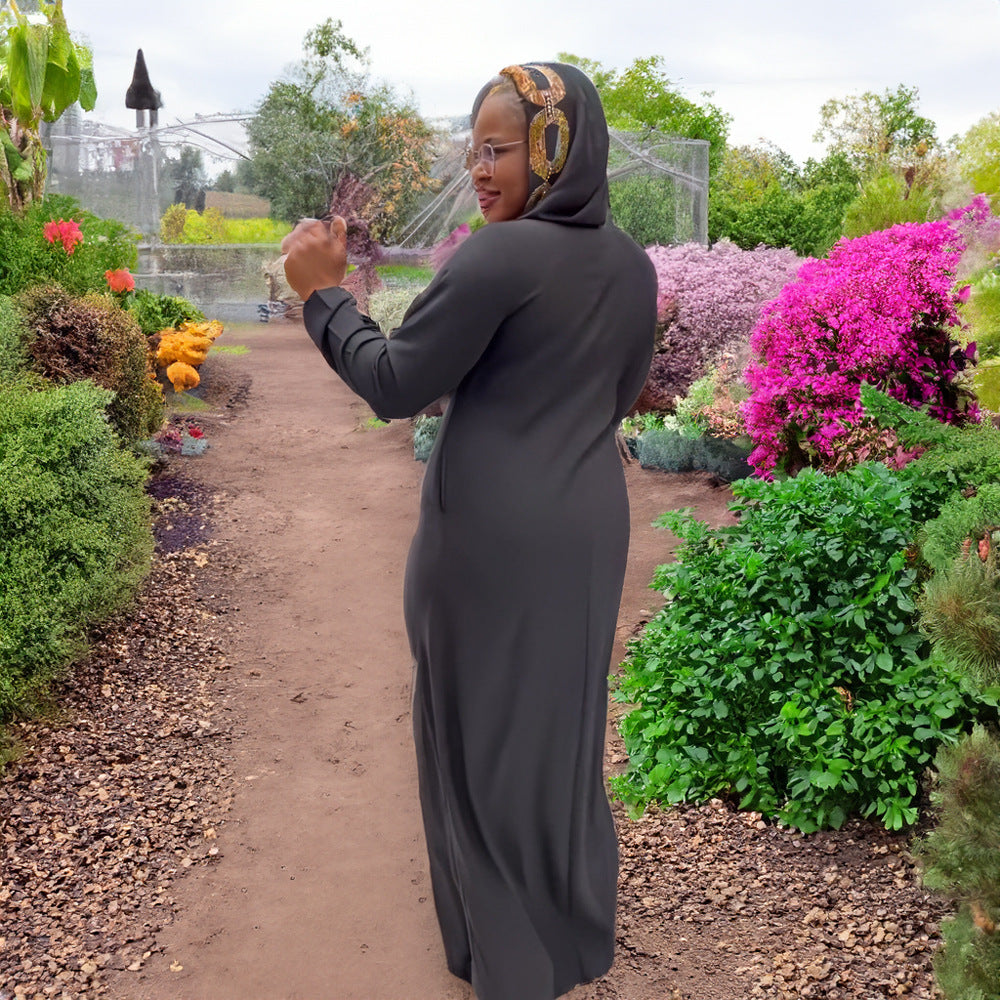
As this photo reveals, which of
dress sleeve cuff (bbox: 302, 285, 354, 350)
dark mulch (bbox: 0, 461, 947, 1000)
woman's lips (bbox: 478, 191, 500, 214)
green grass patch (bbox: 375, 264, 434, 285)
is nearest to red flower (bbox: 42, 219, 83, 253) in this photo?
dark mulch (bbox: 0, 461, 947, 1000)

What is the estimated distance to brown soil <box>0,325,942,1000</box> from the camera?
283 centimetres

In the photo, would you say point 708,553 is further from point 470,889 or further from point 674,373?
point 674,373

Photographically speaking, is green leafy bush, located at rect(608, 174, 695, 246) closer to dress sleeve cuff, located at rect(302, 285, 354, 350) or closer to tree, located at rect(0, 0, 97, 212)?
tree, located at rect(0, 0, 97, 212)

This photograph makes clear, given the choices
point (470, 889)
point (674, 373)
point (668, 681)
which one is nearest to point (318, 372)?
point (674, 373)

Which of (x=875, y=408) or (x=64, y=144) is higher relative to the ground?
(x=64, y=144)

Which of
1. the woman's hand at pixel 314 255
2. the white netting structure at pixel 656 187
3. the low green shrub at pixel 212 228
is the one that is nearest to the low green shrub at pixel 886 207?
the white netting structure at pixel 656 187

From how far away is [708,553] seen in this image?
13.9 feet

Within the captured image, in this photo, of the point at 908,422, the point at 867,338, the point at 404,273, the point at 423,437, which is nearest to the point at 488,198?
the point at 908,422

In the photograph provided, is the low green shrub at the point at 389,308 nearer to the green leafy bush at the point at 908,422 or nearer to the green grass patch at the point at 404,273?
the green grass patch at the point at 404,273

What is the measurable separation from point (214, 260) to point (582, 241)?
58.9 feet

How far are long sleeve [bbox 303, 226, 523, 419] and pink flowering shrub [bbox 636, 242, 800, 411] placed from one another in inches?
283

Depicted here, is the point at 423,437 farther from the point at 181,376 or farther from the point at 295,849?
the point at 295,849

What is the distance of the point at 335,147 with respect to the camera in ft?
59.7

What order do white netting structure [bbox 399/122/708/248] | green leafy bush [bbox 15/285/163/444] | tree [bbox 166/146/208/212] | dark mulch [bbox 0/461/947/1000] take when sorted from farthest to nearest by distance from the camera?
tree [bbox 166/146/208/212] → white netting structure [bbox 399/122/708/248] → green leafy bush [bbox 15/285/163/444] → dark mulch [bbox 0/461/947/1000]
